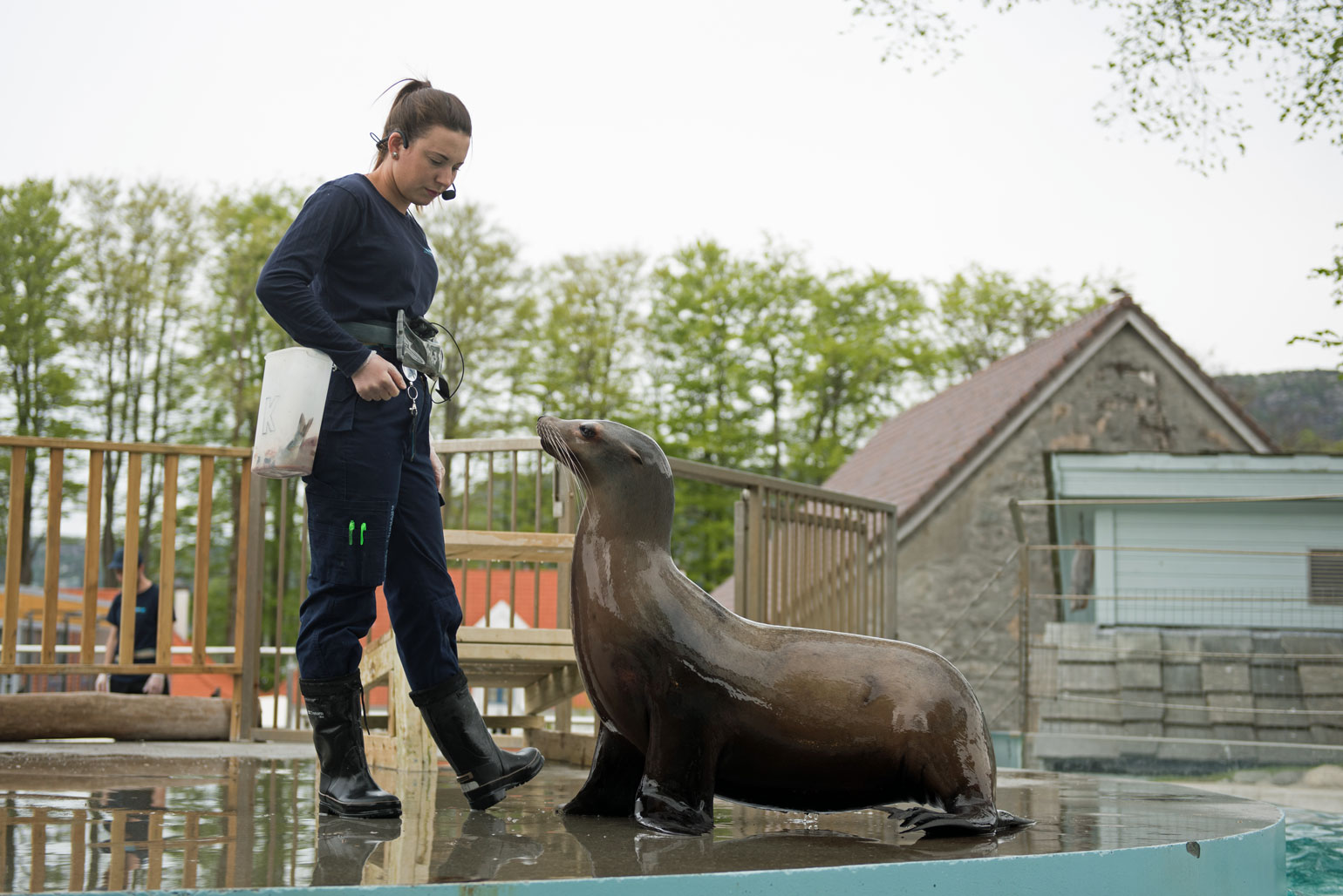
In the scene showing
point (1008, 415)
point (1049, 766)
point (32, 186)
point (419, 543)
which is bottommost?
point (1049, 766)

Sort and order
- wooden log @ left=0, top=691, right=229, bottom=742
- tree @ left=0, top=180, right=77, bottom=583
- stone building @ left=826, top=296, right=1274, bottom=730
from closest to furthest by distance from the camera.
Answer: wooden log @ left=0, top=691, right=229, bottom=742
stone building @ left=826, top=296, right=1274, bottom=730
tree @ left=0, top=180, right=77, bottom=583

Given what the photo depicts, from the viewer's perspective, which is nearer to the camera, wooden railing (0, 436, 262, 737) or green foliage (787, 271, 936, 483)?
A: wooden railing (0, 436, 262, 737)

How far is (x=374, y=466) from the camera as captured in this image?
3209 mm

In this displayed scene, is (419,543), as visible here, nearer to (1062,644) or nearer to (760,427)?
(1062,644)

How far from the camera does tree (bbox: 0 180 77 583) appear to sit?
91.5 ft

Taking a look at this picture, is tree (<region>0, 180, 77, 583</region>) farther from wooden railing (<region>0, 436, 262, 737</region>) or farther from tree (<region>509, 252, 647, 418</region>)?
wooden railing (<region>0, 436, 262, 737</region>)

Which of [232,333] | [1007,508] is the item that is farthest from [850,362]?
[232,333]

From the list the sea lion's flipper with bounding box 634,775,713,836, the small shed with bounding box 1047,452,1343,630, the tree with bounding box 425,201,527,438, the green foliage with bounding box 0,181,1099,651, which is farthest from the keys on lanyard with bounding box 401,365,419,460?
the tree with bounding box 425,201,527,438

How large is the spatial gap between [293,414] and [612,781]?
134 cm

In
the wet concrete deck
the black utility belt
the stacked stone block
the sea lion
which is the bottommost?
the stacked stone block

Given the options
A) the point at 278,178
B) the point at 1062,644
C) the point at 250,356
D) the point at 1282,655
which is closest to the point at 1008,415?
the point at 1062,644

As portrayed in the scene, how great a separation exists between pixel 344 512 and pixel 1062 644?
43.7 feet

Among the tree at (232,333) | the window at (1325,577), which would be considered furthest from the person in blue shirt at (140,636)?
the tree at (232,333)

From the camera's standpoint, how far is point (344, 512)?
125 inches
